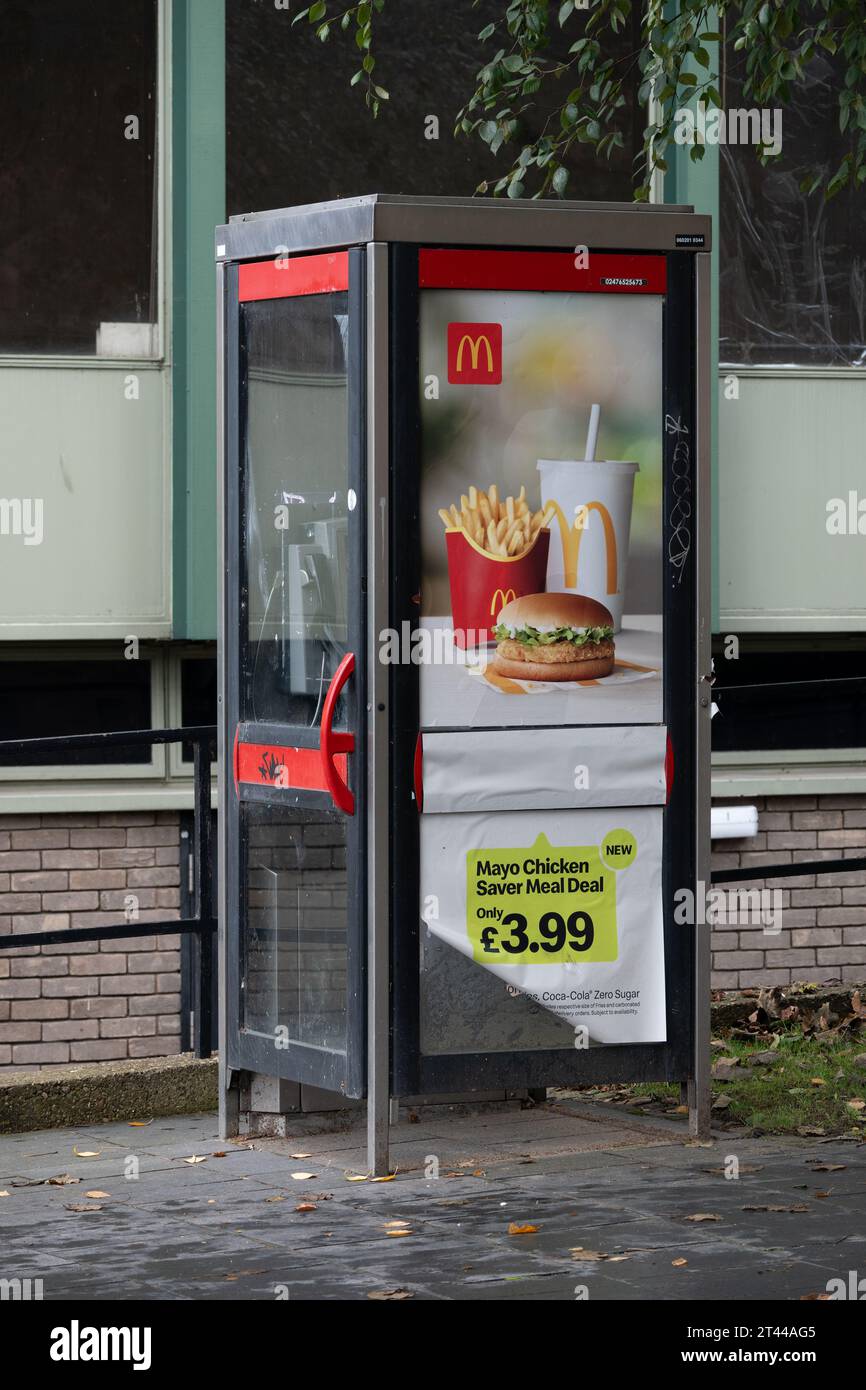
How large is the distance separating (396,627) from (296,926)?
3.47 ft

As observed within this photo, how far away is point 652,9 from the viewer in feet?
23.7

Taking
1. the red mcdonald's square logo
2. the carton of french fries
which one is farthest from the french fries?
the red mcdonald's square logo

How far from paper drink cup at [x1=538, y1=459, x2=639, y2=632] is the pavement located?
1.65 m

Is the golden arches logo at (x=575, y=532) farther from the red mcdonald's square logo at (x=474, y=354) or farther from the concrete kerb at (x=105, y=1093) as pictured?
the concrete kerb at (x=105, y=1093)

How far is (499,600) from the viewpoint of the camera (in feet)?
19.8

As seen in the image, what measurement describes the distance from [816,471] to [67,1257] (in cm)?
592

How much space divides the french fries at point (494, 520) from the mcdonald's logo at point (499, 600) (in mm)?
105

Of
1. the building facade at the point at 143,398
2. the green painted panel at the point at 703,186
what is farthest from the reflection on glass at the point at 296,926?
the green painted panel at the point at 703,186

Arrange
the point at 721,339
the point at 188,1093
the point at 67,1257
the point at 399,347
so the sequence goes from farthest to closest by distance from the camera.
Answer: the point at 721,339 → the point at 188,1093 → the point at 399,347 → the point at 67,1257

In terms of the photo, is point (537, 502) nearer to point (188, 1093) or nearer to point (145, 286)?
point (188, 1093)

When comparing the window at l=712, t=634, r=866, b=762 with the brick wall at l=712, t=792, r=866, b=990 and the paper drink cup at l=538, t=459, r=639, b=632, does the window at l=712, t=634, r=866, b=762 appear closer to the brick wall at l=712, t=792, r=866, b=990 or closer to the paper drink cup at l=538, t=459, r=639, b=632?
the brick wall at l=712, t=792, r=866, b=990

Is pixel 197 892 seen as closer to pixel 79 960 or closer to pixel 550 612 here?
pixel 550 612

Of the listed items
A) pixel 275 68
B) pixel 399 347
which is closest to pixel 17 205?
pixel 275 68

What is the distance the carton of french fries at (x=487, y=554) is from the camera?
598cm
